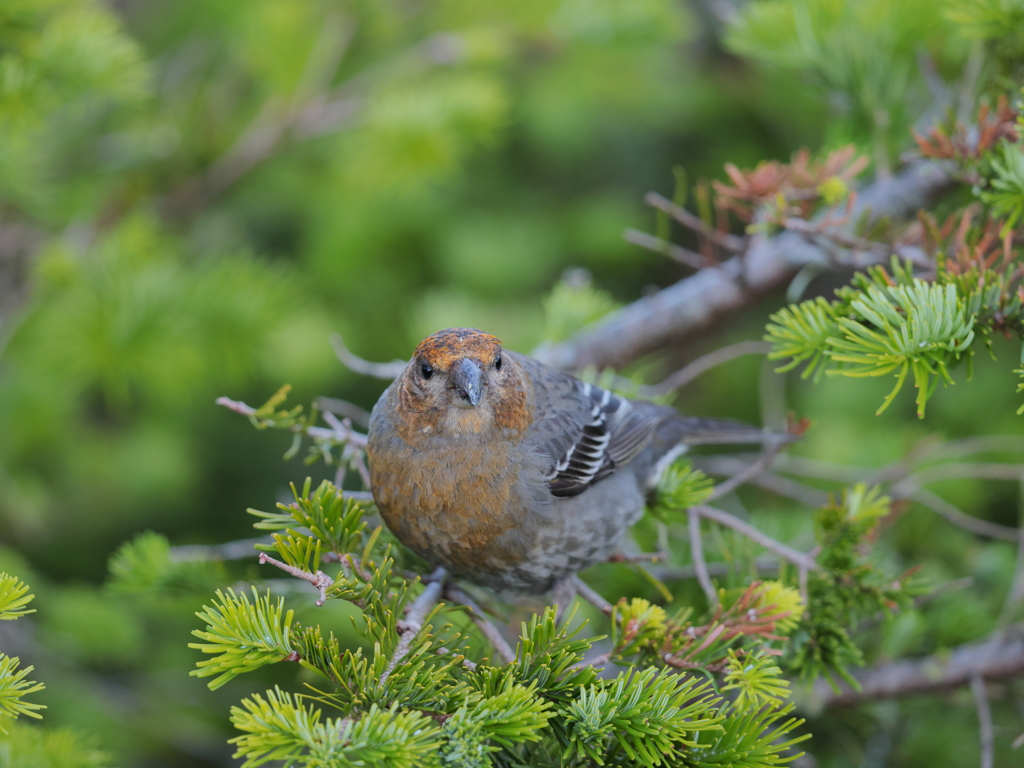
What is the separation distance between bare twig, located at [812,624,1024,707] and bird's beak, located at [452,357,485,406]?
1.20 m

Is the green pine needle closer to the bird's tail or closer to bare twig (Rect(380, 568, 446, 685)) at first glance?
bare twig (Rect(380, 568, 446, 685))

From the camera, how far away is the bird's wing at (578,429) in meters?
2.06

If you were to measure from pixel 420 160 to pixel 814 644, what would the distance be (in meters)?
1.99

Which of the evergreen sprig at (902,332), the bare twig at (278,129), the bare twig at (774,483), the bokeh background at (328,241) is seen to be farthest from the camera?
the bare twig at (278,129)

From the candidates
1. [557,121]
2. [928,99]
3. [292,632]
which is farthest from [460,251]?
[292,632]

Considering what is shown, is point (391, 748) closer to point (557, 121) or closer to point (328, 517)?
point (328, 517)

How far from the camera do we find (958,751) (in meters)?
2.27

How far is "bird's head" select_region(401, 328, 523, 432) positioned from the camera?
185 centimetres

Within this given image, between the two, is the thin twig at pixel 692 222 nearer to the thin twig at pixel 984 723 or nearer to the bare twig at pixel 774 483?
the bare twig at pixel 774 483

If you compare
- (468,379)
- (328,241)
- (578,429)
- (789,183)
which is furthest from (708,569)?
(328,241)

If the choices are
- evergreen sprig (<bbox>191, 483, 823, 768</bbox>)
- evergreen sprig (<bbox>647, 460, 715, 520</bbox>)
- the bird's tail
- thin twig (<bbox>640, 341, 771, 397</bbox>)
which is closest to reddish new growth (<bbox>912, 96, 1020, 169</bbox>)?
thin twig (<bbox>640, 341, 771, 397</bbox>)

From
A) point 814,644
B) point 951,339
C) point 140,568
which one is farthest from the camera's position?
point 140,568

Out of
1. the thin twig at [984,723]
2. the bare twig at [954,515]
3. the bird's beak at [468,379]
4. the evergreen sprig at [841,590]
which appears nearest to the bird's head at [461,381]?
the bird's beak at [468,379]

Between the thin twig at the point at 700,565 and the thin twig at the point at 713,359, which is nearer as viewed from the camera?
the thin twig at the point at 700,565
